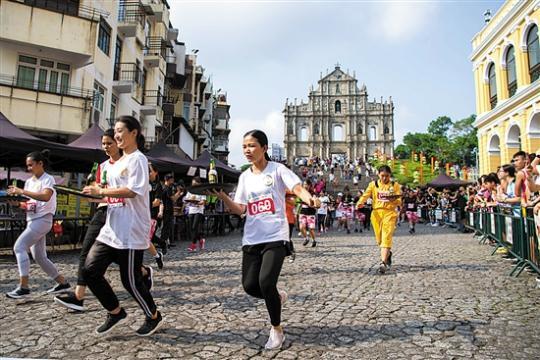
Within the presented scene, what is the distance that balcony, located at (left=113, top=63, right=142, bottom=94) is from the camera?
18656 millimetres

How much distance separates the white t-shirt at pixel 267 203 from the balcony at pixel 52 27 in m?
14.6

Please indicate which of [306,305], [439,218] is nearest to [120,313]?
[306,305]

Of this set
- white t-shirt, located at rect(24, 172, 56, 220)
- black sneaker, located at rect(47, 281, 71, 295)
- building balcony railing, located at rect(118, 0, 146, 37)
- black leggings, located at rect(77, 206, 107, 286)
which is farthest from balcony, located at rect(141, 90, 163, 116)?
black leggings, located at rect(77, 206, 107, 286)

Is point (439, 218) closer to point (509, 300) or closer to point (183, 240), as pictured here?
point (183, 240)

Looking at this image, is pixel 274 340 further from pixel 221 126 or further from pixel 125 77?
pixel 221 126

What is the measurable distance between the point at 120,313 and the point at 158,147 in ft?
33.9

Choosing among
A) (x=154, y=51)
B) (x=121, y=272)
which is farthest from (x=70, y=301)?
(x=154, y=51)

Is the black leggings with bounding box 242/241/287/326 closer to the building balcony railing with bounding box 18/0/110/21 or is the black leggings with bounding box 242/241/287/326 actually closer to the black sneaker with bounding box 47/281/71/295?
the black sneaker with bounding box 47/281/71/295

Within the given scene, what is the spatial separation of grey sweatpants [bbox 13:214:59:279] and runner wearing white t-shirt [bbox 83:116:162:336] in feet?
6.06

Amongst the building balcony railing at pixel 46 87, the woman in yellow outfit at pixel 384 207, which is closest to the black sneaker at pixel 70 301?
the woman in yellow outfit at pixel 384 207

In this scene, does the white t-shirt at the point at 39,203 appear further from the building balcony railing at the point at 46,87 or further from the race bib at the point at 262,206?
the building balcony railing at the point at 46,87

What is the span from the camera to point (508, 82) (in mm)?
20469

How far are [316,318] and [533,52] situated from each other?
64.2 feet

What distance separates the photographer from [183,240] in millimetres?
12000
